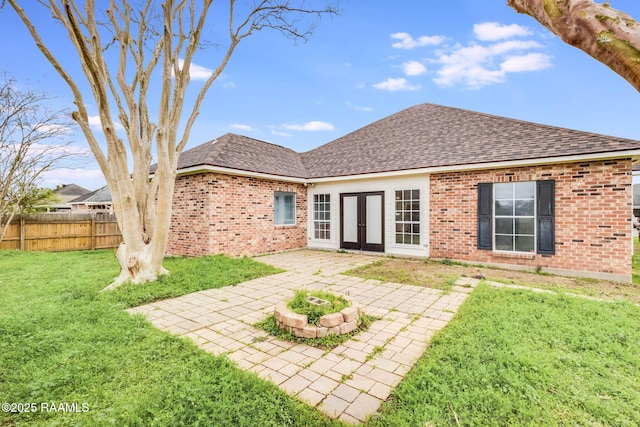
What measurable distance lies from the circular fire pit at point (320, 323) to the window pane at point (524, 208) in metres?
6.27

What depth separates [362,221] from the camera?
1052cm

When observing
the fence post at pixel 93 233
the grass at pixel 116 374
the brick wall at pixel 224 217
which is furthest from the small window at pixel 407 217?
the fence post at pixel 93 233

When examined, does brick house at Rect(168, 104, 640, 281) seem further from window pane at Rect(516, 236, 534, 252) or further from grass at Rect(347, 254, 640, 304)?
grass at Rect(347, 254, 640, 304)

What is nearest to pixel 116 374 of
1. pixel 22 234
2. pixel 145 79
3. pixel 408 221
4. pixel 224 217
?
pixel 145 79

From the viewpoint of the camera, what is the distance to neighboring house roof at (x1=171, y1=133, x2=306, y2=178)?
941 cm

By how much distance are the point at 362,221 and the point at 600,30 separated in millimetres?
9451

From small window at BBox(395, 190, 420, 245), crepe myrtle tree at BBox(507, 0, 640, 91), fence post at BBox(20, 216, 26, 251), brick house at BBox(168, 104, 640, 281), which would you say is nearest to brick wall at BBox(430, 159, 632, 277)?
brick house at BBox(168, 104, 640, 281)

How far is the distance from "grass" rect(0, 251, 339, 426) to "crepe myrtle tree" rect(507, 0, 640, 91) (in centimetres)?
→ 256

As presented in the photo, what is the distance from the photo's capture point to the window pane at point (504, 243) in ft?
25.7

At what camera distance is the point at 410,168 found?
9.06 metres

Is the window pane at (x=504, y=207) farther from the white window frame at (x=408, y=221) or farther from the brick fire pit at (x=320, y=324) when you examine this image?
the brick fire pit at (x=320, y=324)

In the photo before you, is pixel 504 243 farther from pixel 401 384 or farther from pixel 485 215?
pixel 401 384

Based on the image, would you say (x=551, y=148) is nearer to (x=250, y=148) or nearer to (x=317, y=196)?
(x=317, y=196)

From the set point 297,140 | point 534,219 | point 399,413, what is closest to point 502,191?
point 534,219
